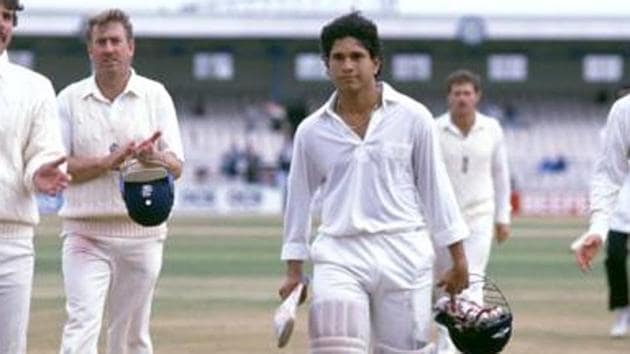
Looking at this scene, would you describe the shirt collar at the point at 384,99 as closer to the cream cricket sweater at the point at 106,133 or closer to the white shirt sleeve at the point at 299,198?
the white shirt sleeve at the point at 299,198

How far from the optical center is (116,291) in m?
13.0

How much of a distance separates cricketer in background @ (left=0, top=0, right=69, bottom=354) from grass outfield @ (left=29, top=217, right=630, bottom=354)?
7.06m

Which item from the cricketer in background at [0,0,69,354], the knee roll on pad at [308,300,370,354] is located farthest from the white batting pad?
the cricketer in background at [0,0,69,354]

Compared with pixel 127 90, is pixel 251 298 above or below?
below

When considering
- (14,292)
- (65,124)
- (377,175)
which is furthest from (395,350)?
(65,124)

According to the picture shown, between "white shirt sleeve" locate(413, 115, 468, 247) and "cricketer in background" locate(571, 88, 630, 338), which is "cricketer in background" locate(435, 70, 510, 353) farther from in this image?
"white shirt sleeve" locate(413, 115, 468, 247)

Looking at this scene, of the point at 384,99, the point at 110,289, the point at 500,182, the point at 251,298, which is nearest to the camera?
the point at 384,99

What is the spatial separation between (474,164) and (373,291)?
7.61 metres

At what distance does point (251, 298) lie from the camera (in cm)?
2377

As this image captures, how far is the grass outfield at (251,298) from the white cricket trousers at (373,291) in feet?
21.4

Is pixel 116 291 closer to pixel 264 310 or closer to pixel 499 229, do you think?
pixel 499 229

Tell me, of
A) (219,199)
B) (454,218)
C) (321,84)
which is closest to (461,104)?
(454,218)

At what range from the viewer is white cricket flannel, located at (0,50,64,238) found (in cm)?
1014

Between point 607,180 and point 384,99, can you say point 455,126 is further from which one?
point 384,99
